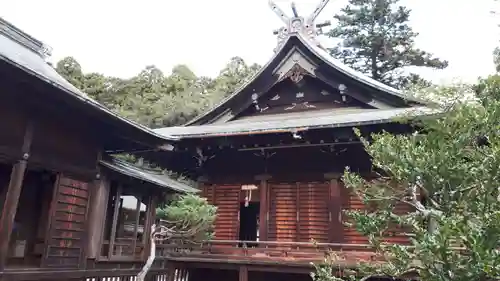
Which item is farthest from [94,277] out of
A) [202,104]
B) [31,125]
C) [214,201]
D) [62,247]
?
[202,104]

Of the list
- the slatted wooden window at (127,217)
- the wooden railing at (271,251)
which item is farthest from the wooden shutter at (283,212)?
the slatted wooden window at (127,217)

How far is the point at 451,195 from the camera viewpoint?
528cm

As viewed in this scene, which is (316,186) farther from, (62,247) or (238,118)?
(62,247)

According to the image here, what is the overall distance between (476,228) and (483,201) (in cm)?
67

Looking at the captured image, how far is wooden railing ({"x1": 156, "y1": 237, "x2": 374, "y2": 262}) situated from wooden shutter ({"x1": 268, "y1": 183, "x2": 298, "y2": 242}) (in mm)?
343

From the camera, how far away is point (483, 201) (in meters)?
4.99

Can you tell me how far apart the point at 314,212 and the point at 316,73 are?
158 inches

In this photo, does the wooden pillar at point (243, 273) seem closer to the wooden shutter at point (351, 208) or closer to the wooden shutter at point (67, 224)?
the wooden shutter at point (351, 208)

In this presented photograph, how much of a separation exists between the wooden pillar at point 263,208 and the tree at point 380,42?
2370cm

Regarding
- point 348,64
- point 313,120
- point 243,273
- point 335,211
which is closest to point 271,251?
point 243,273

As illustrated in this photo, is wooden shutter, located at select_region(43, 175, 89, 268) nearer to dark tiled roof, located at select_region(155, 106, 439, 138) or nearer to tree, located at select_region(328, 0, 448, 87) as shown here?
dark tiled roof, located at select_region(155, 106, 439, 138)

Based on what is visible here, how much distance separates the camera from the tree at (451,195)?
4.51 m

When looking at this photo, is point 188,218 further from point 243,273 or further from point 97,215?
point 97,215

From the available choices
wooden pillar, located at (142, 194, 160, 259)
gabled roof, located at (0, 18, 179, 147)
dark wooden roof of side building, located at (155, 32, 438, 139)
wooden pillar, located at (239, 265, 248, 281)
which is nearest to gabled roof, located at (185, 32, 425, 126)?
dark wooden roof of side building, located at (155, 32, 438, 139)
